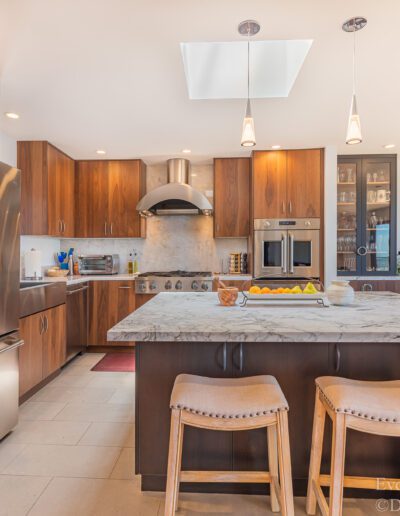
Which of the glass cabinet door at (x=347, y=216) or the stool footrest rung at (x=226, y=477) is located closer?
the stool footrest rung at (x=226, y=477)

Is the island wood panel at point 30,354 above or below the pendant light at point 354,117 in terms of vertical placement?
below

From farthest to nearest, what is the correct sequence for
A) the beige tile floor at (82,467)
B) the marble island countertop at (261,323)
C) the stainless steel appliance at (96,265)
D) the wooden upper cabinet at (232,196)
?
the stainless steel appliance at (96,265) → the wooden upper cabinet at (232,196) → the beige tile floor at (82,467) → the marble island countertop at (261,323)

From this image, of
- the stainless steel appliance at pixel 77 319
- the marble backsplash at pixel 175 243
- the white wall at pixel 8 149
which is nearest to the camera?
the white wall at pixel 8 149

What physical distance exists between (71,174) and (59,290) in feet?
5.71

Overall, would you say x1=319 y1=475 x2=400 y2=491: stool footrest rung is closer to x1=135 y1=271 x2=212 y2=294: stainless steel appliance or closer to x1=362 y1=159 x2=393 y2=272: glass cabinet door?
x1=135 y1=271 x2=212 y2=294: stainless steel appliance

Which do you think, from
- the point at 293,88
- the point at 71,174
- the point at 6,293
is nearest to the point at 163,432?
the point at 6,293

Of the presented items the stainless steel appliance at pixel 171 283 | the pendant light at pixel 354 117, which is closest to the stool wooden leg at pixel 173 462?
the pendant light at pixel 354 117

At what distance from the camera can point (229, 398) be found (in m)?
1.25

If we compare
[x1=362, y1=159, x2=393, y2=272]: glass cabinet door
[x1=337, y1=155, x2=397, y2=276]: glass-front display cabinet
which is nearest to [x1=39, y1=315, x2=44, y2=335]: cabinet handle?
[x1=337, y1=155, x2=397, y2=276]: glass-front display cabinet

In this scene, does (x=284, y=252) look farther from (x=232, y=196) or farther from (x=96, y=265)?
(x=96, y=265)

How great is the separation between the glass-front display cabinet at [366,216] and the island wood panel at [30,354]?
11.4 ft

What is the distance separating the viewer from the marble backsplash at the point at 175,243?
4.57 meters

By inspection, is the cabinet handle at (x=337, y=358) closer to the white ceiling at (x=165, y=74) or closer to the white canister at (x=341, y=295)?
the white canister at (x=341, y=295)

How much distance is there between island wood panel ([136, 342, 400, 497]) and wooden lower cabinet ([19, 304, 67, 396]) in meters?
1.50
